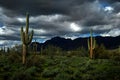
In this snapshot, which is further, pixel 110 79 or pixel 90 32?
pixel 90 32

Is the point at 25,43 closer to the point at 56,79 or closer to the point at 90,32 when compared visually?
the point at 56,79

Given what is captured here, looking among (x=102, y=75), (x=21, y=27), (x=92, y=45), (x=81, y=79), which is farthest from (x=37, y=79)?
(x=92, y=45)

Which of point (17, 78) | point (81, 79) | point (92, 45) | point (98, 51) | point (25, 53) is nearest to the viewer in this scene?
point (17, 78)

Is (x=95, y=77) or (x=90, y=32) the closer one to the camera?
(x=95, y=77)

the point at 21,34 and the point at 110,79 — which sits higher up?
the point at 21,34

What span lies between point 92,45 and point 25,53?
1932 cm

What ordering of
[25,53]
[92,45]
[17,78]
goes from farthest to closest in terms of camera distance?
[92,45]
[25,53]
[17,78]

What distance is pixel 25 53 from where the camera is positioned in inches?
1291

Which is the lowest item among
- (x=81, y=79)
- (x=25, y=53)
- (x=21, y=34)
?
(x=81, y=79)

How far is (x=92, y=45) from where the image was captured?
160ft

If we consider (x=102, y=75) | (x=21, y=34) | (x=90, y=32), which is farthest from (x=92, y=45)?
(x=102, y=75)

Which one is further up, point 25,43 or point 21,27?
point 21,27

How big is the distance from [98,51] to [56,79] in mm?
32967

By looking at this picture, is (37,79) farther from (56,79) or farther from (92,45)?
(92,45)
